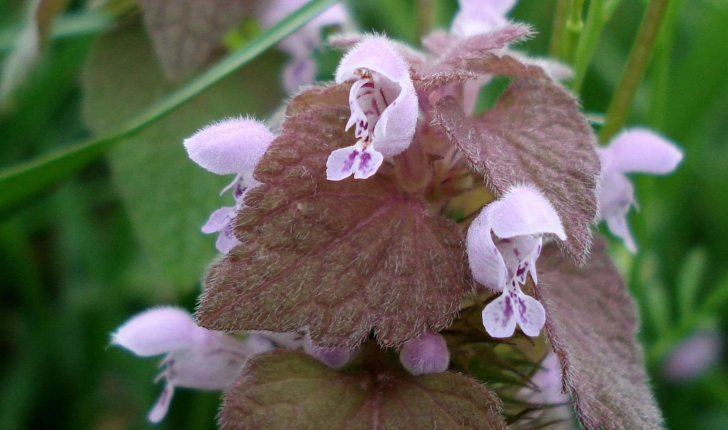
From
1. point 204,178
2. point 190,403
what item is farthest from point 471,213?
point 190,403

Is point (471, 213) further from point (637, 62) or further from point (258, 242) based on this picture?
point (637, 62)

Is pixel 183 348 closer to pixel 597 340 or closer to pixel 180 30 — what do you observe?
pixel 597 340

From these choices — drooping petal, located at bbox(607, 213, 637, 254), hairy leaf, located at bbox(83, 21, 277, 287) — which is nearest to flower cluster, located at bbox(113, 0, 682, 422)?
drooping petal, located at bbox(607, 213, 637, 254)

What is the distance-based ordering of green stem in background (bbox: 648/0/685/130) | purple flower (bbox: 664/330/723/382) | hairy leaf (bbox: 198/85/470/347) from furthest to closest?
purple flower (bbox: 664/330/723/382), green stem in background (bbox: 648/0/685/130), hairy leaf (bbox: 198/85/470/347)

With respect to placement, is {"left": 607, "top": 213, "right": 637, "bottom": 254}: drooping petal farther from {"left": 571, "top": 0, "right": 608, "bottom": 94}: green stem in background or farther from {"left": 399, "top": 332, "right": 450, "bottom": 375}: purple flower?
{"left": 399, "top": 332, "right": 450, "bottom": 375}: purple flower

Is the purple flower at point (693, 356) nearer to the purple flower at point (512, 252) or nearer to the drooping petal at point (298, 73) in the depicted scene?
the drooping petal at point (298, 73)

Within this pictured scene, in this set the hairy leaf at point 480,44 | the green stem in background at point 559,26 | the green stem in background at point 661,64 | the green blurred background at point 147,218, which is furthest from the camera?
the green blurred background at point 147,218

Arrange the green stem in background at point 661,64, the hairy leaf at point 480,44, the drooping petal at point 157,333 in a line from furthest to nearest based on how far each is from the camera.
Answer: the green stem in background at point 661,64
the drooping petal at point 157,333
the hairy leaf at point 480,44

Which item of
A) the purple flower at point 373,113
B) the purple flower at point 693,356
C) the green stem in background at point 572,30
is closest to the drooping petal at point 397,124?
the purple flower at point 373,113
